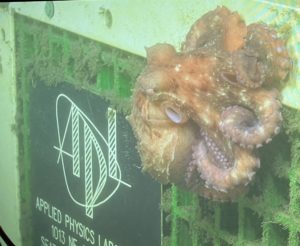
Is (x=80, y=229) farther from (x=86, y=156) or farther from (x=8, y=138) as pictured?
(x=8, y=138)

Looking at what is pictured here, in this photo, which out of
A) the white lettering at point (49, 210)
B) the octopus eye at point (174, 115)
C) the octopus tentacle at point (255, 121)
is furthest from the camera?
the white lettering at point (49, 210)

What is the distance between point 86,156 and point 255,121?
0.88 metres

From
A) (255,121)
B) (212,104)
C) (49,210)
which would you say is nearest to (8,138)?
(49,210)

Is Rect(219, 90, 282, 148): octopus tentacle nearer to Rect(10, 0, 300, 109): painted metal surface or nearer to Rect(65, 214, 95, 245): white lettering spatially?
Rect(10, 0, 300, 109): painted metal surface

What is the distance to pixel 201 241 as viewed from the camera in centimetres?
190

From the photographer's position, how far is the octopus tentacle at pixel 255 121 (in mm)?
1515

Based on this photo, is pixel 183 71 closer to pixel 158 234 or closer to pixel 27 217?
pixel 158 234

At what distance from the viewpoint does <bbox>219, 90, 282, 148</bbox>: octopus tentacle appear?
1.51m

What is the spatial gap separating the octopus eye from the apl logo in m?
0.45

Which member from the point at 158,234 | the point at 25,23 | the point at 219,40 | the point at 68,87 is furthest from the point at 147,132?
the point at 25,23

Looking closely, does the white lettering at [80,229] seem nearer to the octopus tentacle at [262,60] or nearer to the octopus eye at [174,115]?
the octopus eye at [174,115]

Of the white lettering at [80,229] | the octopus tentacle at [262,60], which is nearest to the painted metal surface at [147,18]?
the octopus tentacle at [262,60]

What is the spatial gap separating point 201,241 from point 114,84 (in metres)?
0.59

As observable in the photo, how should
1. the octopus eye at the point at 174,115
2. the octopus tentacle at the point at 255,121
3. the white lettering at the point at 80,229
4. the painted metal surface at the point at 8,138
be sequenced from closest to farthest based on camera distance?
1. the octopus tentacle at the point at 255,121
2. the octopus eye at the point at 174,115
3. the white lettering at the point at 80,229
4. the painted metal surface at the point at 8,138
